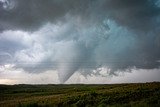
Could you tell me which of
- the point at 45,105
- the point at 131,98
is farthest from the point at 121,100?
the point at 45,105

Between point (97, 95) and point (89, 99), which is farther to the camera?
point (97, 95)

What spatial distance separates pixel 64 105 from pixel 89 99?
173 inches

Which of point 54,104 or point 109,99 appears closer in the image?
point 109,99

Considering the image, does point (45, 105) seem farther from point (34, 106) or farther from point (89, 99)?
point (89, 99)

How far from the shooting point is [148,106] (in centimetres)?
3095

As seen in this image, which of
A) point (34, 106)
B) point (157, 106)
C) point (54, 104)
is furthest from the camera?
point (54, 104)

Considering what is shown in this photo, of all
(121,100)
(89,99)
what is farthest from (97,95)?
(121,100)

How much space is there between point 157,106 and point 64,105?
2164 cm

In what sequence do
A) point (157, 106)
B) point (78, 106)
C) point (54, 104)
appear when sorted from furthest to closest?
1. point (54, 104)
2. point (78, 106)
3. point (157, 106)

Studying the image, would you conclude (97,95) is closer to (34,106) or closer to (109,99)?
(109,99)

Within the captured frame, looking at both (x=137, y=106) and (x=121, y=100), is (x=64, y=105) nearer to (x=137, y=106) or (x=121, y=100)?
(x=121, y=100)

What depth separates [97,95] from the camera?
54000mm

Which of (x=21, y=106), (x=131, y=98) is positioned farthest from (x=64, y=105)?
(x=131, y=98)

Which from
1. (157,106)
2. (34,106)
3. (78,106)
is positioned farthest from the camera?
(34,106)
